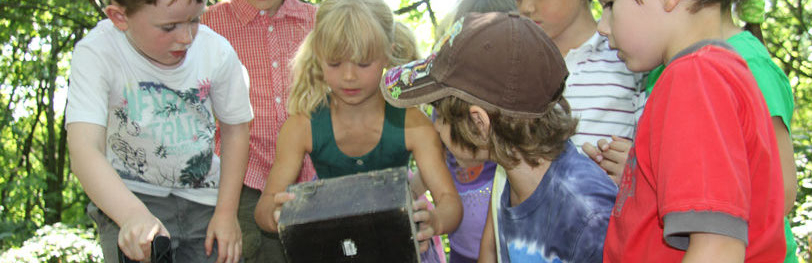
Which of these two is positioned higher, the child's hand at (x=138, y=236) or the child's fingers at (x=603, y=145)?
the child's hand at (x=138, y=236)

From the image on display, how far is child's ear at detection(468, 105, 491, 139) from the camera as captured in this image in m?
1.97

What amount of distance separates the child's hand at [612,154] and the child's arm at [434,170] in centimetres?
61

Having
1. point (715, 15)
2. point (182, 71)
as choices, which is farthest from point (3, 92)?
point (715, 15)

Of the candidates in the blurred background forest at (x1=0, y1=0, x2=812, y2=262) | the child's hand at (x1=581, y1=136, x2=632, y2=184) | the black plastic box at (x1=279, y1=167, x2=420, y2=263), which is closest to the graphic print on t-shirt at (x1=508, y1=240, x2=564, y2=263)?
the black plastic box at (x1=279, y1=167, x2=420, y2=263)

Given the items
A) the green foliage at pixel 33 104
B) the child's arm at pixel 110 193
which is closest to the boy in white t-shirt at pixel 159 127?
the child's arm at pixel 110 193

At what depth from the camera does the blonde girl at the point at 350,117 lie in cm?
269

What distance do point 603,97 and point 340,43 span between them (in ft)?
3.63

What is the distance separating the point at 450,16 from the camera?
288cm

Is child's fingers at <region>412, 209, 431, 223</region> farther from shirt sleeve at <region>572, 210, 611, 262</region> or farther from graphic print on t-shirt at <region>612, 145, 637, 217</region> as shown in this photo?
graphic print on t-shirt at <region>612, 145, 637, 217</region>

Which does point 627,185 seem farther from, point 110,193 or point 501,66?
point 110,193

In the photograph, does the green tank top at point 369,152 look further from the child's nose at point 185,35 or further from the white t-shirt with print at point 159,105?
the child's nose at point 185,35

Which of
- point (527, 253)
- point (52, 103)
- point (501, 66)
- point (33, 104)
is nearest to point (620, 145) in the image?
point (527, 253)

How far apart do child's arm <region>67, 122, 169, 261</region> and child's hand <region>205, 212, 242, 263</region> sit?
0.46 metres

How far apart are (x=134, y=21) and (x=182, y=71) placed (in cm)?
27
